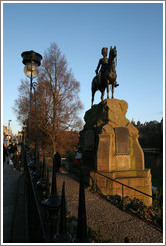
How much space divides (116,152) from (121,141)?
1.93 ft

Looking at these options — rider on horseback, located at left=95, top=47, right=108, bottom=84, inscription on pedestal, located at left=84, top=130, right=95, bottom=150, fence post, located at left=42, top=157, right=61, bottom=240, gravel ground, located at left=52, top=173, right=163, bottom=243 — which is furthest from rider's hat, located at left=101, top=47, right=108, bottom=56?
fence post, located at left=42, top=157, right=61, bottom=240

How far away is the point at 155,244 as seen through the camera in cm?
361

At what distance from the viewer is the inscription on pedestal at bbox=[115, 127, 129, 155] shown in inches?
320

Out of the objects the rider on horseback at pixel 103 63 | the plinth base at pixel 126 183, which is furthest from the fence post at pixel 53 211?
the rider on horseback at pixel 103 63

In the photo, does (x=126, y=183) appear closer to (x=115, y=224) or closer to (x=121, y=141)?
(x=121, y=141)

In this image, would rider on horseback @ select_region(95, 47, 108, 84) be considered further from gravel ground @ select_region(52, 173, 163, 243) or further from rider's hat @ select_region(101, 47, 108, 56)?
gravel ground @ select_region(52, 173, 163, 243)

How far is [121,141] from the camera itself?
822 centimetres

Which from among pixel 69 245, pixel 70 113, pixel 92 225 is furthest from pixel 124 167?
pixel 70 113

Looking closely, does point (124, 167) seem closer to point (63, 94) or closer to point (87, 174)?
point (87, 174)

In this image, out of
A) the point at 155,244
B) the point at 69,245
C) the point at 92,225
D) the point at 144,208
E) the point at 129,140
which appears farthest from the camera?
the point at 129,140

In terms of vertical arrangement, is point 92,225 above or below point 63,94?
below

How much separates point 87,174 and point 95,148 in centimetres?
136

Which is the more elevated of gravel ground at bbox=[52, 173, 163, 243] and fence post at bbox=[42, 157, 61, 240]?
fence post at bbox=[42, 157, 61, 240]

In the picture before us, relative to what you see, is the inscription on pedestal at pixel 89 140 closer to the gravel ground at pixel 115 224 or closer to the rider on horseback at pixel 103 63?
the gravel ground at pixel 115 224
